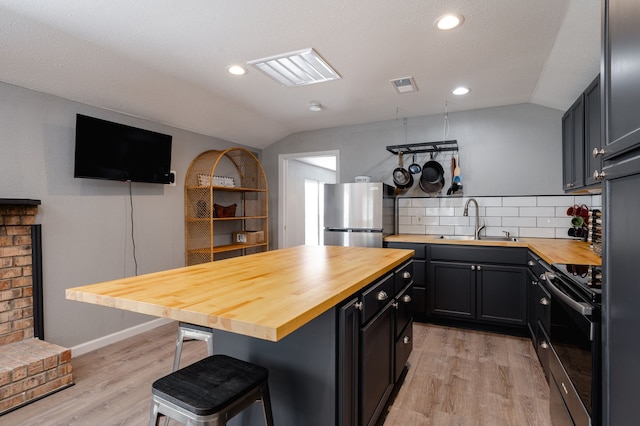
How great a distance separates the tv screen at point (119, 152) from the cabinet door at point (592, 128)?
365 centimetres

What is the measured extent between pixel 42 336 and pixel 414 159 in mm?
3962

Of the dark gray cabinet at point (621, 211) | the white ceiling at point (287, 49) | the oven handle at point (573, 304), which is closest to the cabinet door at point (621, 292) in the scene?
the dark gray cabinet at point (621, 211)

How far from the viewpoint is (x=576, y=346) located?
1.37 m

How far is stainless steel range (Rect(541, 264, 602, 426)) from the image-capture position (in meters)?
1.18

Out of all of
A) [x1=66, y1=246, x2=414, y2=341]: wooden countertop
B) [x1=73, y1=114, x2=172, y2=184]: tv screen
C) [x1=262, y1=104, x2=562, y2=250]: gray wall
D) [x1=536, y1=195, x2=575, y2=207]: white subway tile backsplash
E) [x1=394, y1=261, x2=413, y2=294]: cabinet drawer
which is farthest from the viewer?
[x1=262, y1=104, x2=562, y2=250]: gray wall

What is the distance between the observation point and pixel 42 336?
260 centimetres

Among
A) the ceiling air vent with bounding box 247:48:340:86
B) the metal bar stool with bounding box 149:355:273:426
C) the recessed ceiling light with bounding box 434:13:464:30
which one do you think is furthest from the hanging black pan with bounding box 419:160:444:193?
the metal bar stool with bounding box 149:355:273:426

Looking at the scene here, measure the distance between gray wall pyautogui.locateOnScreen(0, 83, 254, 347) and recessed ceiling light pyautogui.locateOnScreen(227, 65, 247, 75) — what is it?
1.24 metres

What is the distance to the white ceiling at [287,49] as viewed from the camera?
196cm

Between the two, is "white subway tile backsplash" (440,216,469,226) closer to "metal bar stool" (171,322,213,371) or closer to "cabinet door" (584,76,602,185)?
"cabinet door" (584,76,602,185)

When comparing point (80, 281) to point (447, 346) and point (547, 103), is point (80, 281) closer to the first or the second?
point (447, 346)

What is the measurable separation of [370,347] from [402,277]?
0.73 meters

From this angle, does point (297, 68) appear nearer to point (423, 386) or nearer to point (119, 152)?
point (119, 152)

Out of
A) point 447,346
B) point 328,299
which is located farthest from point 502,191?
point 328,299
